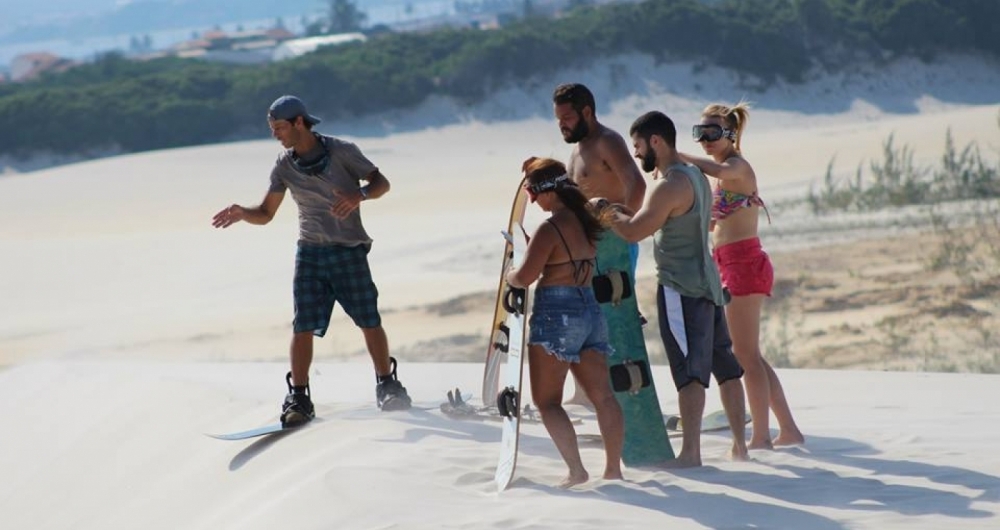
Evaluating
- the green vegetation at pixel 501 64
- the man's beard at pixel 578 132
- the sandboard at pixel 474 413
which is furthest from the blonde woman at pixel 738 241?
the green vegetation at pixel 501 64

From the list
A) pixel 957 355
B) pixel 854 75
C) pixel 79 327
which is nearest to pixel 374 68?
pixel 854 75

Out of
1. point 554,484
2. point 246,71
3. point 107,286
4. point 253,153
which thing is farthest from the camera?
point 246,71

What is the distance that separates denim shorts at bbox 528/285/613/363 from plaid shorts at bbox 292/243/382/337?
1752 millimetres

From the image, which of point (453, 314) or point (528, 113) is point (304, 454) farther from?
point (528, 113)

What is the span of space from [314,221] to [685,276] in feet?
7.00

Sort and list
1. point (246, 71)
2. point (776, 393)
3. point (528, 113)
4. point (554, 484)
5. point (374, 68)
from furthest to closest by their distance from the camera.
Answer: point (246, 71) < point (374, 68) < point (528, 113) < point (776, 393) < point (554, 484)

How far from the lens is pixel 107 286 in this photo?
74.6 feet

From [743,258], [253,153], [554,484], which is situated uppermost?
[253,153]

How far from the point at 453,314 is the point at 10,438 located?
7.49 meters

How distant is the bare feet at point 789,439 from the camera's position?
26.2 ft

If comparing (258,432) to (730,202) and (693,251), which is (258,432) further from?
(730,202)

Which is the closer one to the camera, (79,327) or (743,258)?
(743,258)

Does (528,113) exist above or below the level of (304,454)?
above

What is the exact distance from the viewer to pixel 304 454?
26.2 ft
